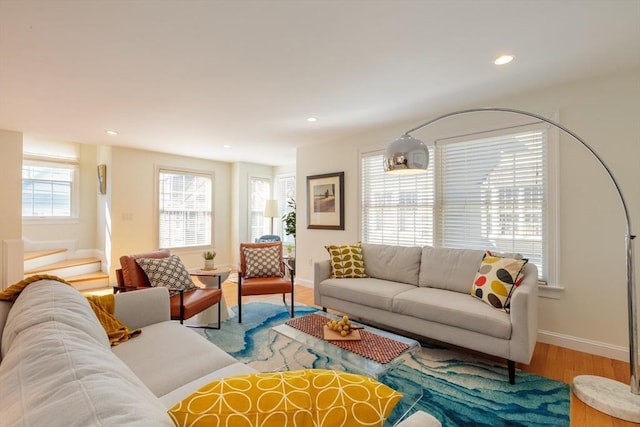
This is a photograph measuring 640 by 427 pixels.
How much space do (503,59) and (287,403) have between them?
2.71 metres

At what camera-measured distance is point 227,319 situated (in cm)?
349

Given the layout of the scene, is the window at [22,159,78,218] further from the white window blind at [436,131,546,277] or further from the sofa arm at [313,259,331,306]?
the white window blind at [436,131,546,277]

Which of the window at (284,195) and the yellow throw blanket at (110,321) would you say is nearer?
the yellow throw blanket at (110,321)

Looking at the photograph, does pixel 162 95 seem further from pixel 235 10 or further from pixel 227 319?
pixel 227 319

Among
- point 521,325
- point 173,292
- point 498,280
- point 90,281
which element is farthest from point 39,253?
point 521,325

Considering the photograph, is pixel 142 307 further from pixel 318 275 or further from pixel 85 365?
pixel 318 275

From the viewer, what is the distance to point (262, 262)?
3.82 m

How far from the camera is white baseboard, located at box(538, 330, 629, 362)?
8.35 ft

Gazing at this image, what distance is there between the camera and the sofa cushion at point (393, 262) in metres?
3.32

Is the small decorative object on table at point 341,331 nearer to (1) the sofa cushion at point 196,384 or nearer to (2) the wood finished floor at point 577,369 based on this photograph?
(1) the sofa cushion at point 196,384

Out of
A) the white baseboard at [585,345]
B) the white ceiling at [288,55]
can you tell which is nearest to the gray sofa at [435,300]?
the white baseboard at [585,345]

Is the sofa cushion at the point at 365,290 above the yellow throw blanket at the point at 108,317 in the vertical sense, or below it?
below

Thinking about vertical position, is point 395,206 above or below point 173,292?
above

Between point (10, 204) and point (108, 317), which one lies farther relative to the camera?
point (10, 204)
